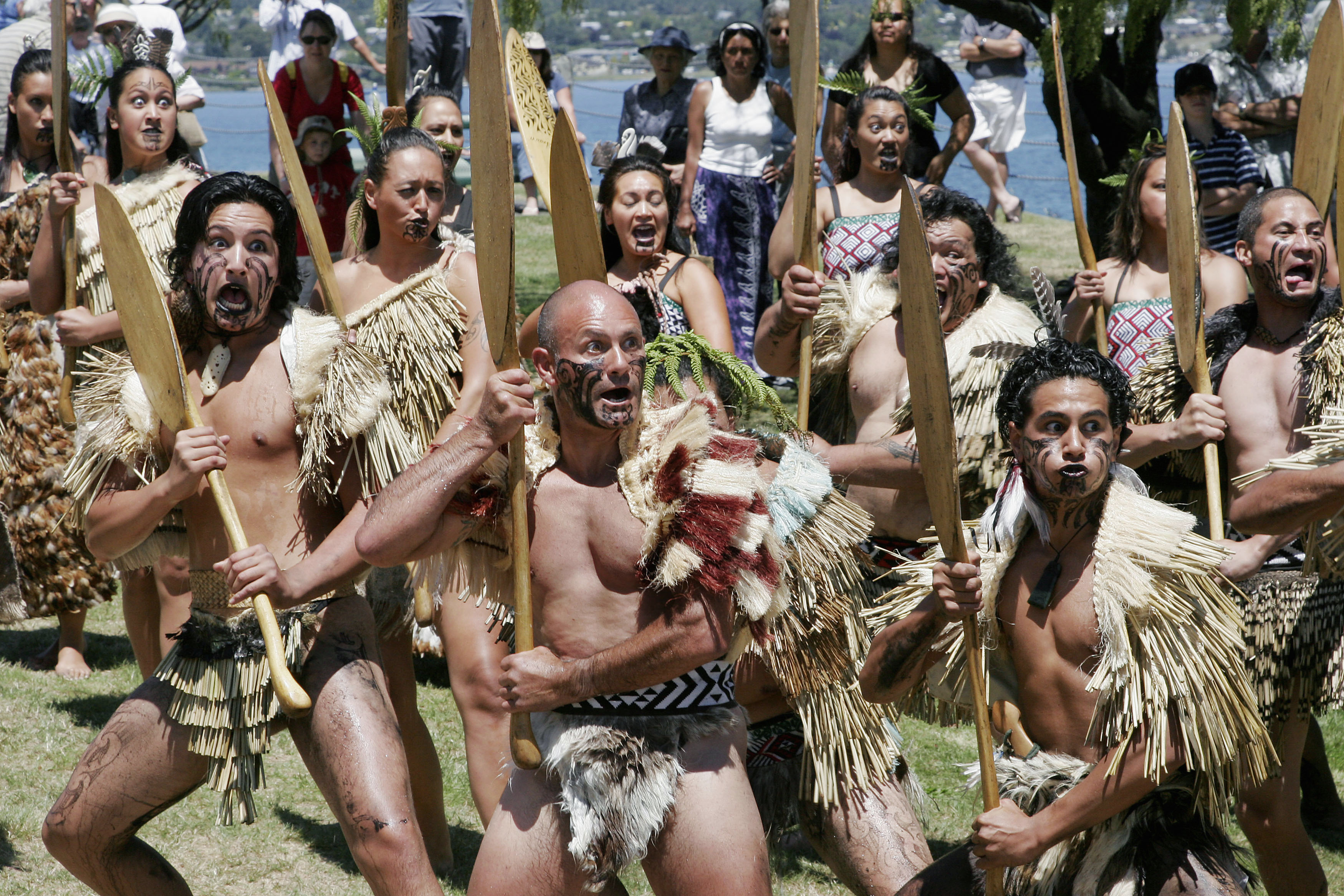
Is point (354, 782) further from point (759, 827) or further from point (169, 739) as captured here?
point (759, 827)

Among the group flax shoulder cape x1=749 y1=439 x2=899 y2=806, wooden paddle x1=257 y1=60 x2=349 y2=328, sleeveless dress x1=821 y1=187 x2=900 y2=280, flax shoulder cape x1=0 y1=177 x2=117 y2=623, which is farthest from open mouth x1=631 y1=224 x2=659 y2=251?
flax shoulder cape x1=0 y1=177 x2=117 y2=623

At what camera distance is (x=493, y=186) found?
281cm

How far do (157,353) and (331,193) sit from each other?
4.26 meters

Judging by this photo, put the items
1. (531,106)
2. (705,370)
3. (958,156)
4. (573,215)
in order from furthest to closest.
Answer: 1. (958,156)
2. (531,106)
3. (705,370)
4. (573,215)

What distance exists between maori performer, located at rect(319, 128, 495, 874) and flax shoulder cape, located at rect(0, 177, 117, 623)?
1751mm

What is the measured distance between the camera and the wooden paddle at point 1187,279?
3.66m

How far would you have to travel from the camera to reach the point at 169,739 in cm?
309

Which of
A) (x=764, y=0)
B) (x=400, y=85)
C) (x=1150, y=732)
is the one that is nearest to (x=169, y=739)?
(x=1150, y=732)

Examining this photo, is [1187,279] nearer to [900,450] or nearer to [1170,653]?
[900,450]

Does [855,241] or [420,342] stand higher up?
[855,241]

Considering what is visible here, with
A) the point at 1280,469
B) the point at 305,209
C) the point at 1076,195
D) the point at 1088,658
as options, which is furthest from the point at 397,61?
the point at 1088,658

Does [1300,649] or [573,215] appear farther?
[1300,649]

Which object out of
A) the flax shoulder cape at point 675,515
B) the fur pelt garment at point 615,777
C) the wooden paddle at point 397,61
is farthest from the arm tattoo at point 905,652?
the wooden paddle at point 397,61

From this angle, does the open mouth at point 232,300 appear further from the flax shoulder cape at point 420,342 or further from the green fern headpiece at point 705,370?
the green fern headpiece at point 705,370
